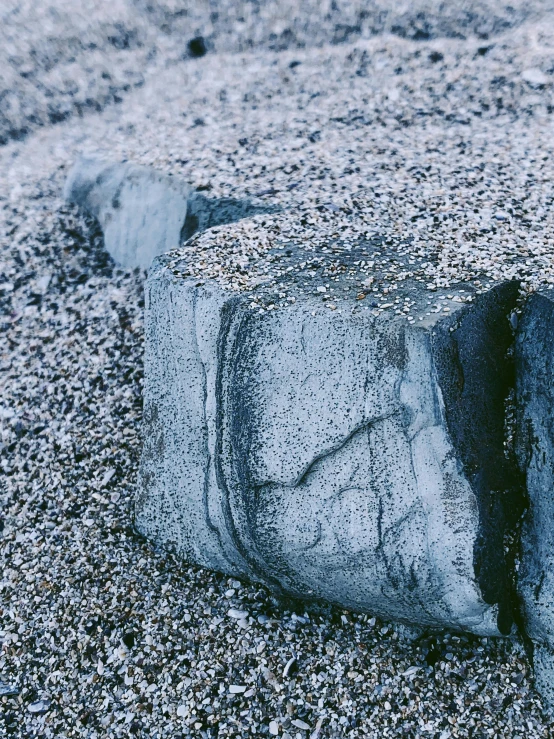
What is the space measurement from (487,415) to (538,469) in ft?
0.50

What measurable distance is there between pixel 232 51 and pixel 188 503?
2.95 m

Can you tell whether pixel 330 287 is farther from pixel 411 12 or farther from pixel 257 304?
pixel 411 12

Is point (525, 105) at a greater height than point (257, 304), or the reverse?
point (525, 105)

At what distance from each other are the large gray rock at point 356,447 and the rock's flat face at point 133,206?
62cm

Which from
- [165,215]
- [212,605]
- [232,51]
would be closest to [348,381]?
[212,605]

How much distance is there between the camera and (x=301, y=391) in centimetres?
151

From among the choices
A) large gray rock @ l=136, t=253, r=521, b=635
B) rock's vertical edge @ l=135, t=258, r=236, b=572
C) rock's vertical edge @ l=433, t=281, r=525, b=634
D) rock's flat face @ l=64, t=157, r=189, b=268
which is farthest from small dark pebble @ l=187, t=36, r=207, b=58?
rock's vertical edge @ l=433, t=281, r=525, b=634

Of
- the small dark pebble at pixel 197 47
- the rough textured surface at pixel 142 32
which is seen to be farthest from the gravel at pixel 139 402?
the small dark pebble at pixel 197 47

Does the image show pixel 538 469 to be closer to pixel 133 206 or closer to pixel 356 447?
pixel 356 447

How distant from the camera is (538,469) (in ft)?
4.84

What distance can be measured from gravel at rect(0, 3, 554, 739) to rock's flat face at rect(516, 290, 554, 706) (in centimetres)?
7


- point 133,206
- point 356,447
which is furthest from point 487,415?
point 133,206

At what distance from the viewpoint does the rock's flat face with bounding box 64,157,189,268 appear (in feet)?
7.28

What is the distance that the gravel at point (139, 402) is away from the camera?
152cm
